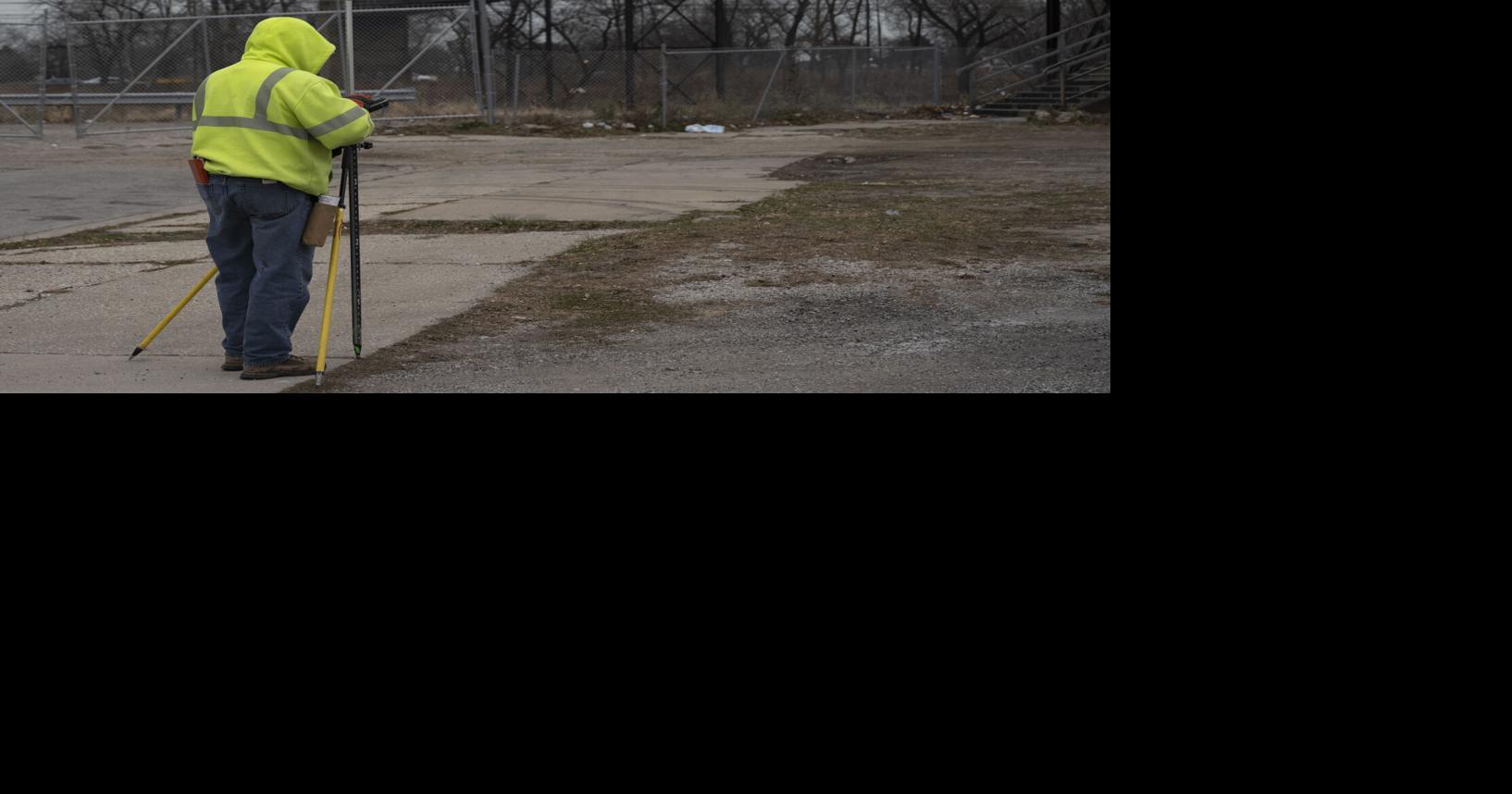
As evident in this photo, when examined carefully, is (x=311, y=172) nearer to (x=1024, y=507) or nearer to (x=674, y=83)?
(x=1024, y=507)

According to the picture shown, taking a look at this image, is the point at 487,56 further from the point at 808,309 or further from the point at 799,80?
the point at 808,309

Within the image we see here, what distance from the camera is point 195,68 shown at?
1101 inches

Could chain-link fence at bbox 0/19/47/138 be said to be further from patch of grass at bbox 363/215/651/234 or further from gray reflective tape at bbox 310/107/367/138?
gray reflective tape at bbox 310/107/367/138

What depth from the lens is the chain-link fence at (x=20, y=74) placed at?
25078mm

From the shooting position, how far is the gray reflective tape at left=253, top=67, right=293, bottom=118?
247 inches

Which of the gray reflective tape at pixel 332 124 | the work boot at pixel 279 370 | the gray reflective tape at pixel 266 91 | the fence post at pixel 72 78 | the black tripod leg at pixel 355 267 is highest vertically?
the fence post at pixel 72 78

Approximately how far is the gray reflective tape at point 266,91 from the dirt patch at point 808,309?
1219 mm

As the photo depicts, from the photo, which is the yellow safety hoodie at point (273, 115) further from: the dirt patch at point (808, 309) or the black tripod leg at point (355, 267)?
the dirt patch at point (808, 309)

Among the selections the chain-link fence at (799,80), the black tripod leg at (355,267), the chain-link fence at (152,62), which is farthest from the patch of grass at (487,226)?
the chain-link fence at (799,80)

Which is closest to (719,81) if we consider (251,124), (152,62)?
(152,62)

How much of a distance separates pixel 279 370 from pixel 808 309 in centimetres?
319

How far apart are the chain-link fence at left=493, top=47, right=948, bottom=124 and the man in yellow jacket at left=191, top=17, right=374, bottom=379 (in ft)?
82.8

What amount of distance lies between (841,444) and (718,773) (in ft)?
7.26

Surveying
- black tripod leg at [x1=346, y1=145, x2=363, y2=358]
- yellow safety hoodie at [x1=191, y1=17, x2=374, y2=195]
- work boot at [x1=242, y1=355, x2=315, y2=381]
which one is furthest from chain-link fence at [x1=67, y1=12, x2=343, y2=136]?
yellow safety hoodie at [x1=191, y1=17, x2=374, y2=195]
